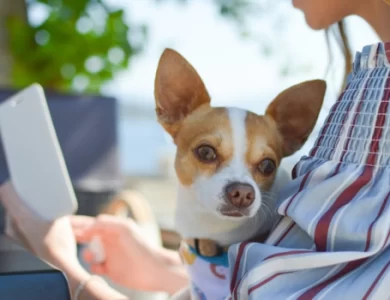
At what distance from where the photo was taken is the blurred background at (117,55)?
2105mm

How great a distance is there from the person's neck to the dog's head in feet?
0.42

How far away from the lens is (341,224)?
679mm

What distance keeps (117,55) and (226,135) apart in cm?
215

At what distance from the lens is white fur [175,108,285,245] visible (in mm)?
894

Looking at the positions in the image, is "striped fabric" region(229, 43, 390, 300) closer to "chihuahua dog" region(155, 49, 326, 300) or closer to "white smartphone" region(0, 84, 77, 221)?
"chihuahua dog" region(155, 49, 326, 300)

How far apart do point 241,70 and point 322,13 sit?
296 cm

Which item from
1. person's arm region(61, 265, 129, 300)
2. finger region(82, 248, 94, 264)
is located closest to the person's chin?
person's arm region(61, 265, 129, 300)

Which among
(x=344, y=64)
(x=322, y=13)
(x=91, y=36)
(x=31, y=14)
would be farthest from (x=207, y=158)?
(x=31, y=14)

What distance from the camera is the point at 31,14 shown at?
3.01 metres

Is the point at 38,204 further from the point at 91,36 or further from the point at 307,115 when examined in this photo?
the point at 91,36

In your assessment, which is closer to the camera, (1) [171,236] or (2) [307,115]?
(2) [307,115]

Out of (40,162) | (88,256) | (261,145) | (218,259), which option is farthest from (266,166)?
(88,256)

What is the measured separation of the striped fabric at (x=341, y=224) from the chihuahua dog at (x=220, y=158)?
5.2 inches

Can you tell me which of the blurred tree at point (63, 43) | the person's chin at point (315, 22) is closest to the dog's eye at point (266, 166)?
the person's chin at point (315, 22)
